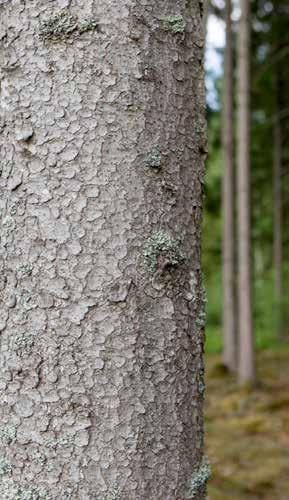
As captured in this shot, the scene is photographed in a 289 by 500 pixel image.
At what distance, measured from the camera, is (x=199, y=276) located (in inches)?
47.4

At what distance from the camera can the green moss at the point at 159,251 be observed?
1.10 meters

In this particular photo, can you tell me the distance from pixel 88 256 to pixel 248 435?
19.4 feet

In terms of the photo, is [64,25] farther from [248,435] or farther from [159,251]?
[248,435]

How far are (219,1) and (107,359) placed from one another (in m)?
8.85

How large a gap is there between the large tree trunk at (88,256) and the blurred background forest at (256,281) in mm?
3915

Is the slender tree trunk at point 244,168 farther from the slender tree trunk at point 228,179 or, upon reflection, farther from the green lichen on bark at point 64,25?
the green lichen on bark at point 64,25

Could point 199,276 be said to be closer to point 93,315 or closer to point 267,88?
point 93,315

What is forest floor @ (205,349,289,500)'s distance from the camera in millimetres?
4887

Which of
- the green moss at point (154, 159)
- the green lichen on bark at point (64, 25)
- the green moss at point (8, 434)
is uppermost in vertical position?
the green lichen on bark at point (64, 25)

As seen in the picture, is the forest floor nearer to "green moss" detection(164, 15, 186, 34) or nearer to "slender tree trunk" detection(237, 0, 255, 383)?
"slender tree trunk" detection(237, 0, 255, 383)

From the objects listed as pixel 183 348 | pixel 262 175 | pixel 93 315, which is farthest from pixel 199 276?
pixel 262 175

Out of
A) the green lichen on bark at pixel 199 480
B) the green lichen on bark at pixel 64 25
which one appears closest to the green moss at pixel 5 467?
the green lichen on bark at pixel 199 480

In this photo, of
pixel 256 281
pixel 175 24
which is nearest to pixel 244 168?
pixel 175 24

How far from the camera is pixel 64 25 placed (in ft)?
3.53
